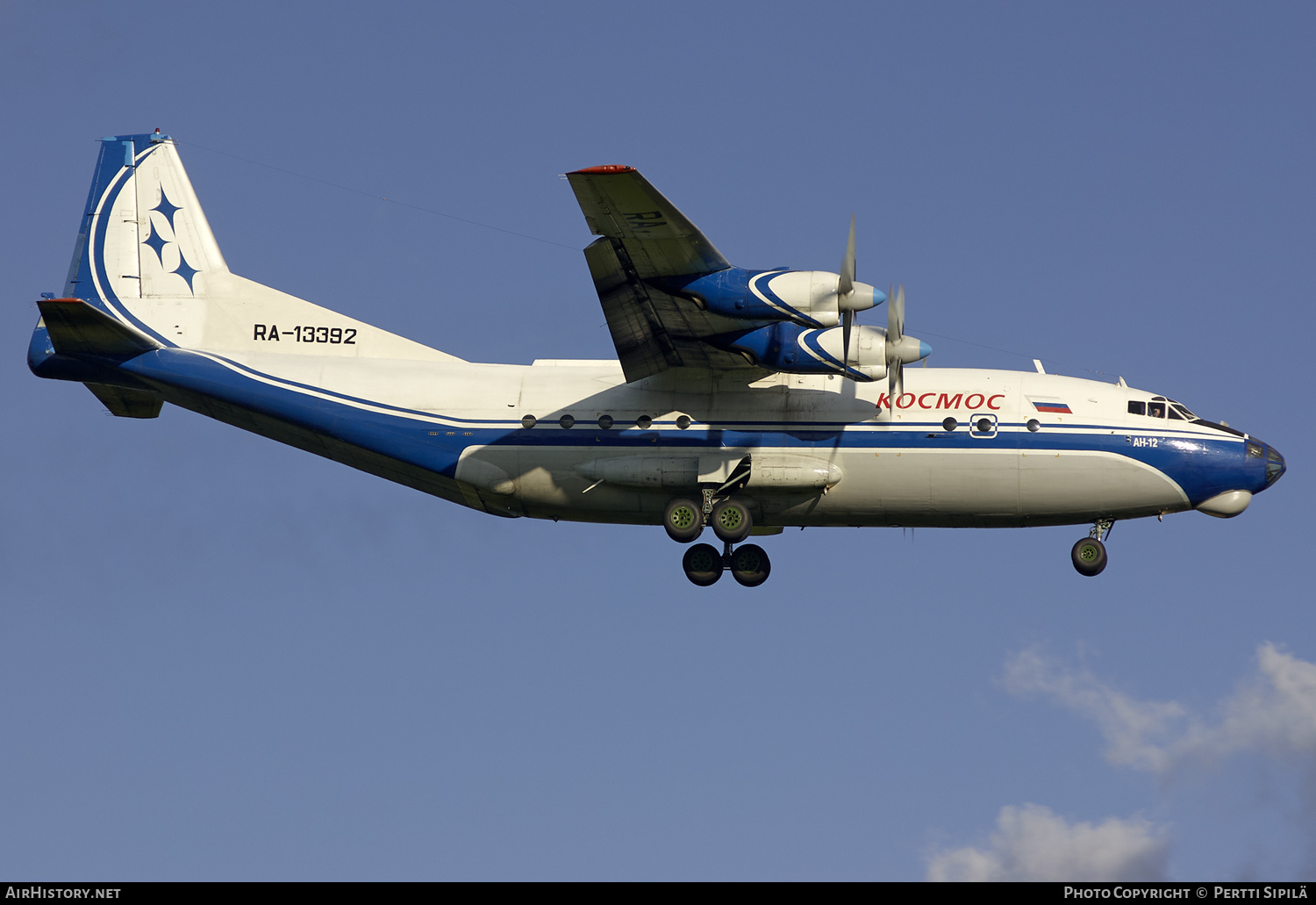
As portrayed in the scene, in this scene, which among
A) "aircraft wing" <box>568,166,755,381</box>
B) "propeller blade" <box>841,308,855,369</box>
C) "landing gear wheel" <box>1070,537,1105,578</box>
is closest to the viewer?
"aircraft wing" <box>568,166,755,381</box>

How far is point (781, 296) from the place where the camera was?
22141 millimetres

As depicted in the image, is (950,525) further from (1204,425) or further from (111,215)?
(111,215)

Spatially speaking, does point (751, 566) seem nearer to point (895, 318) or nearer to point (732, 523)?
point (732, 523)

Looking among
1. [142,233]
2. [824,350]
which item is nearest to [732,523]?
[824,350]

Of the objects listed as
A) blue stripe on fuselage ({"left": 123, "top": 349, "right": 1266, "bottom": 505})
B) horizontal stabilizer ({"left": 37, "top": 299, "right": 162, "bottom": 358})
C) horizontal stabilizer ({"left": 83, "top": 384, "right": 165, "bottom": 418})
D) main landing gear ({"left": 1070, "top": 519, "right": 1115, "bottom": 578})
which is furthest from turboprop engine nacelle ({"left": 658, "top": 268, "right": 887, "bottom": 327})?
horizontal stabilizer ({"left": 83, "top": 384, "right": 165, "bottom": 418})

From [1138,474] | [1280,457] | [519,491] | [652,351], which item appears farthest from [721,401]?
[1280,457]

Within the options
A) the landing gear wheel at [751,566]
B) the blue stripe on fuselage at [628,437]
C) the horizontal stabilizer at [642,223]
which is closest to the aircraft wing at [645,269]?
the horizontal stabilizer at [642,223]

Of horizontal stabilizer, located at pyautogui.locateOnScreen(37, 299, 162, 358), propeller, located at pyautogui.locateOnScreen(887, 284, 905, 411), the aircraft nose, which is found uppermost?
horizontal stabilizer, located at pyautogui.locateOnScreen(37, 299, 162, 358)

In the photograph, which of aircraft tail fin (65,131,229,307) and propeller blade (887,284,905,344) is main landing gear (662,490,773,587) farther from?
aircraft tail fin (65,131,229,307)

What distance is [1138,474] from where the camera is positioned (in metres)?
24.8

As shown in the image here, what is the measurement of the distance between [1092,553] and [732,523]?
5792 millimetres

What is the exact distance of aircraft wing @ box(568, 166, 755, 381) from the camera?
2131cm

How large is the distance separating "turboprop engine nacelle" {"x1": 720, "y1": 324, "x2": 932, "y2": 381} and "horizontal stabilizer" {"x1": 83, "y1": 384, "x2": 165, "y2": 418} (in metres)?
10.4

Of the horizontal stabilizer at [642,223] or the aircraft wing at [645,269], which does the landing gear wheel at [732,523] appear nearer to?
the aircraft wing at [645,269]
